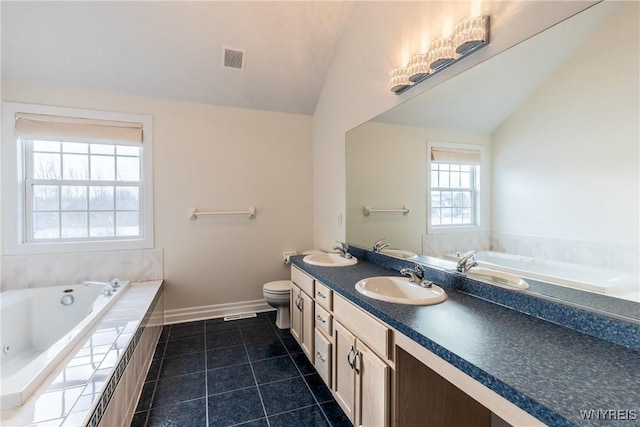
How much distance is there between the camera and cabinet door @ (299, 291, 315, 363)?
6.72 feet

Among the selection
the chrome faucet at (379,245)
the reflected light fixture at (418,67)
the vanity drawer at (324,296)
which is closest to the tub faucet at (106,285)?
the vanity drawer at (324,296)

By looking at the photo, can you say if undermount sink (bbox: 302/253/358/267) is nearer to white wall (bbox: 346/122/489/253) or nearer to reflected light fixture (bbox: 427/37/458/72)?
white wall (bbox: 346/122/489/253)

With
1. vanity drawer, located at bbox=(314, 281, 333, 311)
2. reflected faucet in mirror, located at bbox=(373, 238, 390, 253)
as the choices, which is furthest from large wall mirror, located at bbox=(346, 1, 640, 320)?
vanity drawer, located at bbox=(314, 281, 333, 311)

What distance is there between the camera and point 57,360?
53.7 inches

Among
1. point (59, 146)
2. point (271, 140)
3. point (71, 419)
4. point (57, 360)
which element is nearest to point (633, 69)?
point (71, 419)

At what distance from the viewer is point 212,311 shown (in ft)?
10.0

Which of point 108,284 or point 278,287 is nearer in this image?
point 108,284

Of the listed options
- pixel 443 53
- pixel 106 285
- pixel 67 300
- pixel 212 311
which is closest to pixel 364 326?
pixel 443 53

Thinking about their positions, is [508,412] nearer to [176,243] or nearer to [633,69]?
[633,69]

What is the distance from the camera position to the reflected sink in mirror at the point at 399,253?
185 cm

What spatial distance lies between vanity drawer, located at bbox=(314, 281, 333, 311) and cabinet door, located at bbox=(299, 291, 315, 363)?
137 millimetres

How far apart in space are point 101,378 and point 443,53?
2.26 metres

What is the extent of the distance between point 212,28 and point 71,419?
8.63 feet

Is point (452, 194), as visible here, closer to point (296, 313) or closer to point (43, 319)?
point (296, 313)
